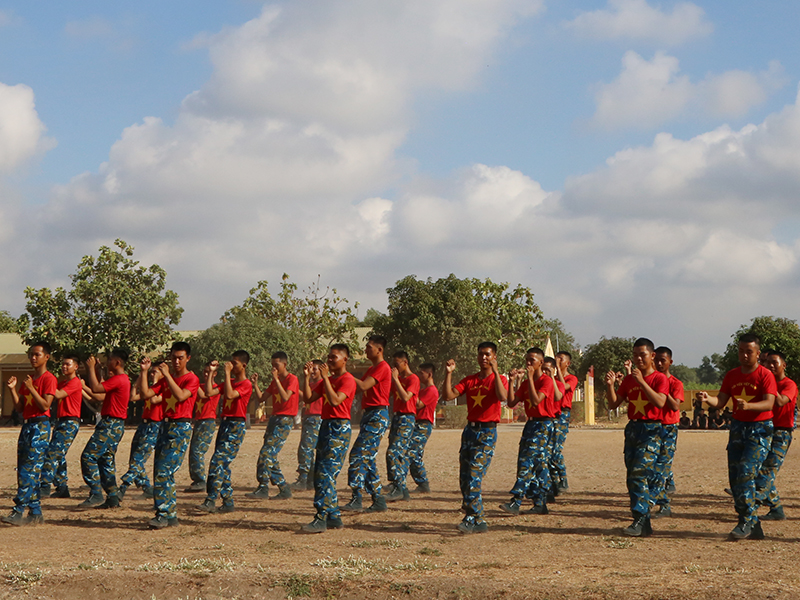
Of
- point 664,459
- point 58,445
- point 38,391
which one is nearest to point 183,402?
point 38,391

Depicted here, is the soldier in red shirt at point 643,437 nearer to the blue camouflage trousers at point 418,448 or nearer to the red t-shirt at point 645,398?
the red t-shirt at point 645,398

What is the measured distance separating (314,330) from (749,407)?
34625mm

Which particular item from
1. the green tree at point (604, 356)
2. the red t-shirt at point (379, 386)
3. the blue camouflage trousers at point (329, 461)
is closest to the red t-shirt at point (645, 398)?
the red t-shirt at point (379, 386)

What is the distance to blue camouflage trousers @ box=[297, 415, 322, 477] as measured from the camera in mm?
12422

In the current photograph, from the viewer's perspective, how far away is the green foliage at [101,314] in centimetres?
3494

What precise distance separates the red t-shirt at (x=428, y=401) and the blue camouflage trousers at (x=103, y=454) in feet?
14.4

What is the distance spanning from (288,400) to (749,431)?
5998mm

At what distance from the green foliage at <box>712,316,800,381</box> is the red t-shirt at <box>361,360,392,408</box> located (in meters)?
32.4

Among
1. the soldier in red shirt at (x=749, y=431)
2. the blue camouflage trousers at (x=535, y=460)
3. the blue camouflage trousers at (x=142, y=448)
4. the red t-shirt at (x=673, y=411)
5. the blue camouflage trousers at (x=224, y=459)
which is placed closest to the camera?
the soldier in red shirt at (x=749, y=431)

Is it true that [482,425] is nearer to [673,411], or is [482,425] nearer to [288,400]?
[673,411]

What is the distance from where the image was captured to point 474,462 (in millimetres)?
8461

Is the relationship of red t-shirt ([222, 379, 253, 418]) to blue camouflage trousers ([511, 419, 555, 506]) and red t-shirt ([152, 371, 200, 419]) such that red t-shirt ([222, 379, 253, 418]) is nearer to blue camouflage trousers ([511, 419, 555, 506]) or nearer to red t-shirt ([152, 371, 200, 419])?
red t-shirt ([152, 371, 200, 419])

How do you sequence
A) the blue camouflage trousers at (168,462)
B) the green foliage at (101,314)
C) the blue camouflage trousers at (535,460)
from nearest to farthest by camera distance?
the blue camouflage trousers at (168,462)
the blue camouflage trousers at (535,460)
the green foliage at (101,314)

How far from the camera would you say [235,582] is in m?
6.43
